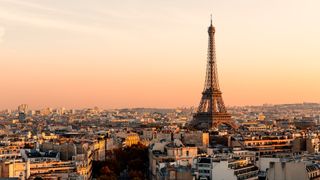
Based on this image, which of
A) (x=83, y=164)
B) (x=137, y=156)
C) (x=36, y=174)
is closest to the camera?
(x=36, y=174)

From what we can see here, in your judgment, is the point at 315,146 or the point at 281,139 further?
the point at 281,139

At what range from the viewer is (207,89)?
9538cm

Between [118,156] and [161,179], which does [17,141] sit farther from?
[161,179]

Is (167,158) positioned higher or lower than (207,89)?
lower

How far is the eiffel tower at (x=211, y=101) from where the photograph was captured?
93.2 metres

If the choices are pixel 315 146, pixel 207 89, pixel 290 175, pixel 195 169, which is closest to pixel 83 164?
pixel 195 169

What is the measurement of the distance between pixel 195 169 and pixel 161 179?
13.3ft

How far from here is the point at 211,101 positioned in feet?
308

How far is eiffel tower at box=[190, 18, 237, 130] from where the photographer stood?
93.2 meters

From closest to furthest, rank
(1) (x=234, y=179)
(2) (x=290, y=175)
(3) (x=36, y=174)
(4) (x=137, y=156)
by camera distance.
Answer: (2) (x=290, y=175), (1) (x=234, y=179), (3) (x=36, y=174), (4) (x=137, y=156)

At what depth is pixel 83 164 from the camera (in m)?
47.3

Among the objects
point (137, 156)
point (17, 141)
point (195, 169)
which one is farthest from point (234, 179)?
point (17, 141)

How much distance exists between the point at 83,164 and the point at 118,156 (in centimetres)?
1311

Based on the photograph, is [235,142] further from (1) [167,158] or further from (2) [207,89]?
(2) [207,89]
